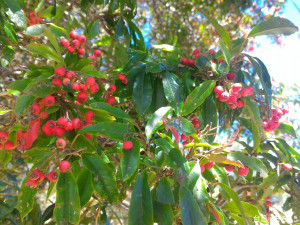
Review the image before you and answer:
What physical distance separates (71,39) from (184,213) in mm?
1057

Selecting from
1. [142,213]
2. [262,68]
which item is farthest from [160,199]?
[262,68]

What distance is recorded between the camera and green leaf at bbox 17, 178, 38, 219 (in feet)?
3.89

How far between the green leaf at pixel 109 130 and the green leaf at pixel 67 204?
0.72 ft

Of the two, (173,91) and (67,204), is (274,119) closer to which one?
(173,91)

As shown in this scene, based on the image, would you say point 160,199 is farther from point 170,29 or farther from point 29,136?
point 170,29

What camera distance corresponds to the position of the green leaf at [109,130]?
41.8 inches

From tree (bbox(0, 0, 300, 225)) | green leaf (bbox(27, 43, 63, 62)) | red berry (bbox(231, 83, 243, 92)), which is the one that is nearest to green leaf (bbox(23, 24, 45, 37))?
tree (bbox(0, 0, 300, 225))

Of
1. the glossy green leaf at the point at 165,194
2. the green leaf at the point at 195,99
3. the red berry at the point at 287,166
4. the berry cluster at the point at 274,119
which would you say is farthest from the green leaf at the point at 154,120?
the red berry at the point at 287,166

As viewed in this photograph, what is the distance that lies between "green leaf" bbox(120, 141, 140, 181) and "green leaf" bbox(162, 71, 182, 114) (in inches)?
14.6

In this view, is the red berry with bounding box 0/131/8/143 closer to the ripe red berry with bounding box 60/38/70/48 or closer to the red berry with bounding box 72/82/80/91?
the red berry with bounding box 72/82/80/91

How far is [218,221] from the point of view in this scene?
110 centimetres

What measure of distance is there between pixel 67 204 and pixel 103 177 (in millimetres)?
164

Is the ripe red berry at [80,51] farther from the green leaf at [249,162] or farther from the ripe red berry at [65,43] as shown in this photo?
the green leaf at [249,162]

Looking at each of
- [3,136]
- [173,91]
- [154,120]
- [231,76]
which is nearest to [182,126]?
[154,120]
